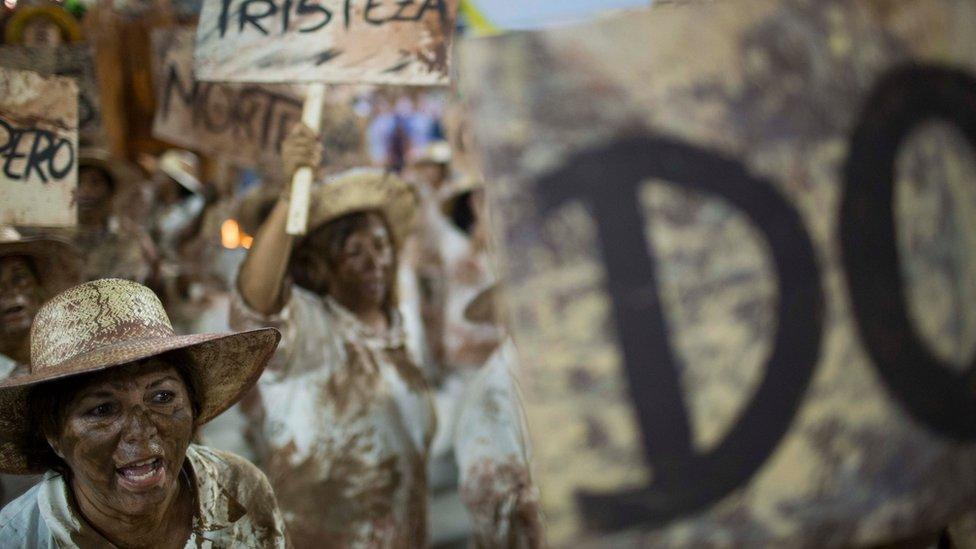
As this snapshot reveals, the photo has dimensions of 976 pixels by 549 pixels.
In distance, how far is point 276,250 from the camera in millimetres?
2910

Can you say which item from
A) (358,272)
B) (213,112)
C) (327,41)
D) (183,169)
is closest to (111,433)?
(327,41)

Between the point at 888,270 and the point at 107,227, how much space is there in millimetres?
3872

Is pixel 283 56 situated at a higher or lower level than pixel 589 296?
higher

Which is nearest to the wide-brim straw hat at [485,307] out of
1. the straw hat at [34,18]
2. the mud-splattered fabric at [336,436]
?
the mud-splattered fabric at [336,436]

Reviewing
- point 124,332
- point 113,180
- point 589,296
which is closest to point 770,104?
point 589,296

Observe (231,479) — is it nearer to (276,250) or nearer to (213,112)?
(276,250)

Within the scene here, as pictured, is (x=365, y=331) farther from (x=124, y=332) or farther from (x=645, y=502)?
(x=645, y=502)

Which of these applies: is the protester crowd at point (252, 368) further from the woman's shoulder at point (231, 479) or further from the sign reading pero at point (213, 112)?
the sign reading pero at point (213, 112)

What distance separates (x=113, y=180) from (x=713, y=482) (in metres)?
3.83

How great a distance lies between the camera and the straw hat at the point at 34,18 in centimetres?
438

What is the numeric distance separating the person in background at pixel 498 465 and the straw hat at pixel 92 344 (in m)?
1.41

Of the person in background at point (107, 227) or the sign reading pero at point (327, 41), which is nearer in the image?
the sign reading pero at point (327, 41)

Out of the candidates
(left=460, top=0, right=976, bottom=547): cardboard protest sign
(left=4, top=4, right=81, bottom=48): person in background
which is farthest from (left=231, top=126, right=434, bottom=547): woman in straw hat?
(left=4, top=4, right=81, bottom=48): person in background

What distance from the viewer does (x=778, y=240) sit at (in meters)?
1.66
